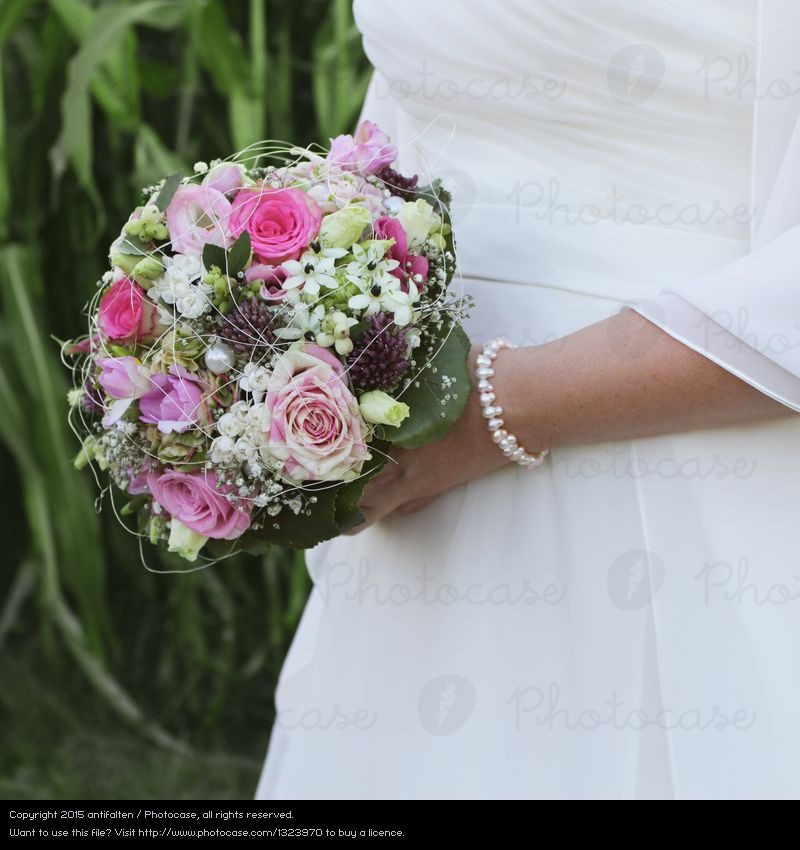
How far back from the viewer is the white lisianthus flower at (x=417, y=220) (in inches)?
40.8

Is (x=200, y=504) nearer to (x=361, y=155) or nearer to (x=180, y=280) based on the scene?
(x=180, y=280)

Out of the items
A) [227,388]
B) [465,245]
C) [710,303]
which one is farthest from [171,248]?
[710,303]

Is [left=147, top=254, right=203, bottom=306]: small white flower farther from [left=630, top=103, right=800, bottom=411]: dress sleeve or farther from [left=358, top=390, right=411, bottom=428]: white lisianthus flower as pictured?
[left=630, top=103, right=800, bottom=411]: dress sleeve

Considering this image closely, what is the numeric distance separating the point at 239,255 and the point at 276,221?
0.18ft

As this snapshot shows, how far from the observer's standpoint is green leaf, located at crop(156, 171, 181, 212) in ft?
3.42

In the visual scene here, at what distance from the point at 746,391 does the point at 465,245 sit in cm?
38

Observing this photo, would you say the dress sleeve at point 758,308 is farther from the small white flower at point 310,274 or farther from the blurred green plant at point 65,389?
the blurred green plant at point 65,389

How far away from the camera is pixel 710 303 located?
99cm

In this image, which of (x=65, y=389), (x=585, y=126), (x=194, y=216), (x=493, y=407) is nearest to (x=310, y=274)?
(x=194, y=216)

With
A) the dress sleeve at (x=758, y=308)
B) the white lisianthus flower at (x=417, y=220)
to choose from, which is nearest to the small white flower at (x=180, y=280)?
the white lisianthus flower at (x=417, y=220)

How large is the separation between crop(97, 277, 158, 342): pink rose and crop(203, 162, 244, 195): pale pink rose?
13 cm

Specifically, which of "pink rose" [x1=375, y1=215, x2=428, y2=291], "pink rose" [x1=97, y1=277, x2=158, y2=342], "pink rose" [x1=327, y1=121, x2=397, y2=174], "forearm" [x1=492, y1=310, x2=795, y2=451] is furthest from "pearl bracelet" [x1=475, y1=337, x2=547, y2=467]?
"pink rose" [x1=97, y1=277, x2=158, y2=342]
